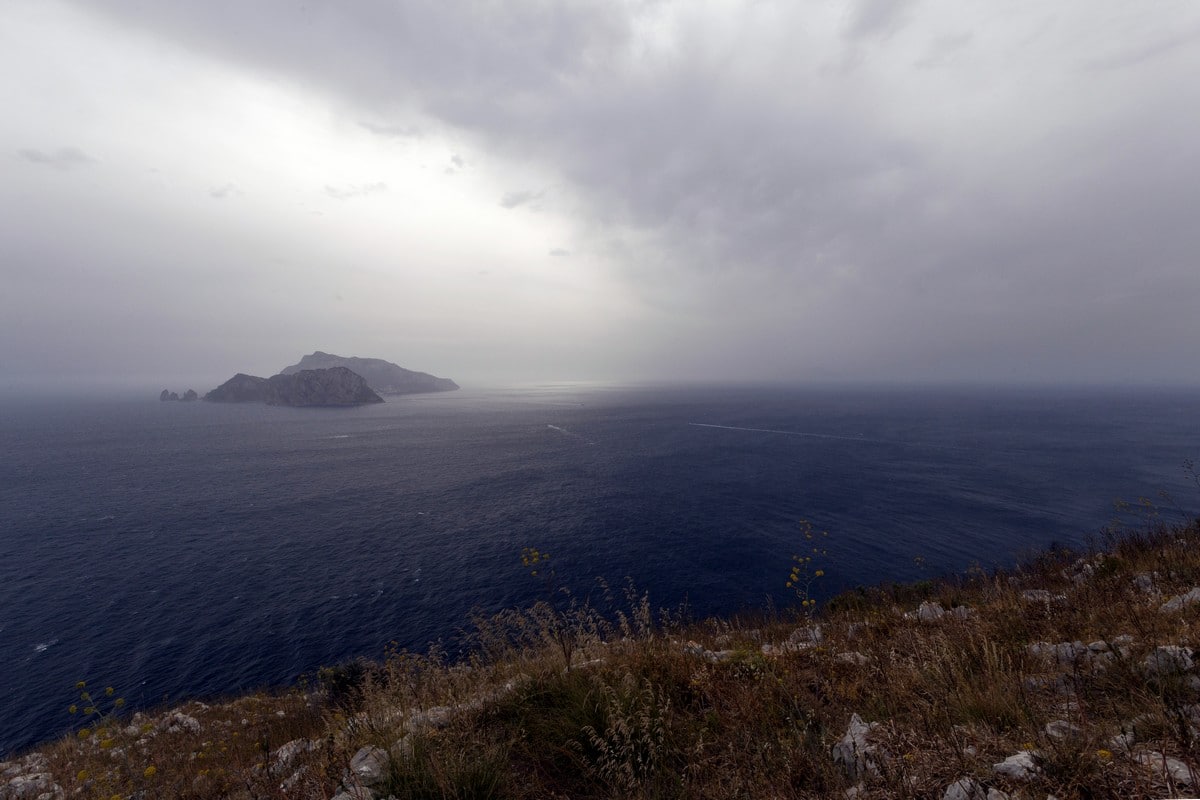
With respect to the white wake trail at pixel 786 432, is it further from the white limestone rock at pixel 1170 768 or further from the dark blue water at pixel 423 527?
the white limestone rock at pixel 1170 768

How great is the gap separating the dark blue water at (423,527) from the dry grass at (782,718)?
24.7 meters

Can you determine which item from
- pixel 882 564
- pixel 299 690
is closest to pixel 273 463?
pixel 299 690

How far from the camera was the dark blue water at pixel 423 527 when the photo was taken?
93.1ft

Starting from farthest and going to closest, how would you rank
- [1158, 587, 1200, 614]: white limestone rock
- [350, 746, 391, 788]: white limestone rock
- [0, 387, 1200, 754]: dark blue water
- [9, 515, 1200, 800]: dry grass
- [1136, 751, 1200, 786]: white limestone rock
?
[0, 387, 1200, 754]: dark blue water, [1158, 587, 1200, 614]: white limestone rock, [350, 746, 391, 788]: white limestone rock, [9, 515, 1200, 800]: dry grass, [1136, 751, 1200, 786]: white limestone rock

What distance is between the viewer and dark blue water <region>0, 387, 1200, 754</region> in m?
28.4

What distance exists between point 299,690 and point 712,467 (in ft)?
190

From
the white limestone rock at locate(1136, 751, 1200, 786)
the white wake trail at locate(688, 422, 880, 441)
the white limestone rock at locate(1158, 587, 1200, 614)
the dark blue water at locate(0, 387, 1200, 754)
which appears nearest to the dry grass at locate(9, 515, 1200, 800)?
the white limestone rock at locate(1136, 751, 1200, 786)

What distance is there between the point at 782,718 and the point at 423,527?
47.5 meters

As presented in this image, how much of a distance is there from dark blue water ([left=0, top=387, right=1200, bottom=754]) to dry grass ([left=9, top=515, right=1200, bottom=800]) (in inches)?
971

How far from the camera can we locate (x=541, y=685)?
5832 mm

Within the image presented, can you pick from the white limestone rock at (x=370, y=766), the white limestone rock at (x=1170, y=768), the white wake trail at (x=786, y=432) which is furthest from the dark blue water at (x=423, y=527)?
the white limestone rock at (x=1170, y=768)

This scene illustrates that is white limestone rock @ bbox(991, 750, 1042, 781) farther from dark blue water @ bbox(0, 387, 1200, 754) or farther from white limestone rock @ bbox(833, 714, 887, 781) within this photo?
dark blue water @ bbox(0, 387, 1200, 754)

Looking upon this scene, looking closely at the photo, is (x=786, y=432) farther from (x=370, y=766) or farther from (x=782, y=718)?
(x=370, y=766)

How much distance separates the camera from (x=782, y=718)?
16.6ft
